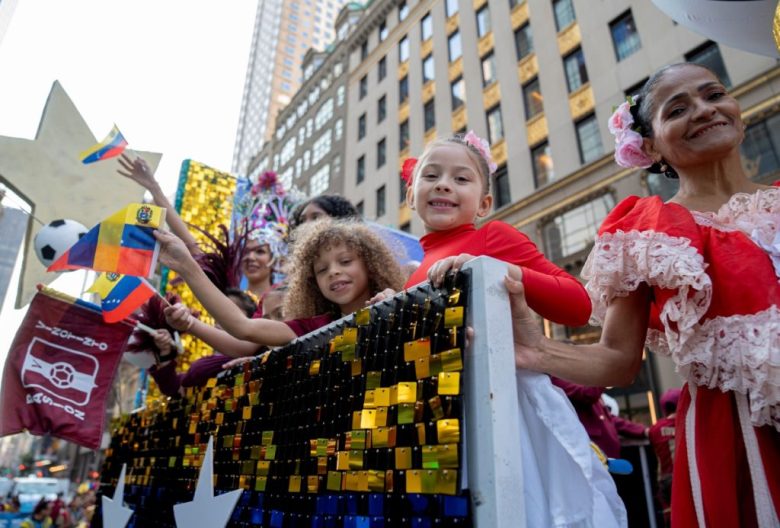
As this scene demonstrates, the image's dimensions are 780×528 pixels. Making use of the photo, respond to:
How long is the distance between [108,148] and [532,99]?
47.6 feet

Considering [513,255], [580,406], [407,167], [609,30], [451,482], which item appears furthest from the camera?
[609,30]

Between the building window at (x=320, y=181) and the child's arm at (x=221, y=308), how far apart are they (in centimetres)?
2497

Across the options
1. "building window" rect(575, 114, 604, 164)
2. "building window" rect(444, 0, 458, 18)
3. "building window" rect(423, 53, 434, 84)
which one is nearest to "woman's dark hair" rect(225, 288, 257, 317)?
"building window" rect(575, 114, 604, 164)

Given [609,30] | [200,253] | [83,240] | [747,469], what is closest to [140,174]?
[200,253]

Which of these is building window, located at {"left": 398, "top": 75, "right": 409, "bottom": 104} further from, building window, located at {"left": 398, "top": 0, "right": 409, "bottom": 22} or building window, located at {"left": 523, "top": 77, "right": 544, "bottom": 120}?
building window, located at {"left": 523, "top": 77, "right": 544, "bottom": 120}

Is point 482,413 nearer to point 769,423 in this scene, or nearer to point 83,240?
point 769,423

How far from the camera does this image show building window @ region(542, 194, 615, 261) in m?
12.6

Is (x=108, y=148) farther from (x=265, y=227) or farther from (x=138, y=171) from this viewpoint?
(x=265, y=227)

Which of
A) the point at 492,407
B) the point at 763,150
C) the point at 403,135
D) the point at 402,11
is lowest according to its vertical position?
the point at 492,407

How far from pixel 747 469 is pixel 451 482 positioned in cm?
68

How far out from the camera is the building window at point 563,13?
15087 millimetres

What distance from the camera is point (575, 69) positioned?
1455 cm

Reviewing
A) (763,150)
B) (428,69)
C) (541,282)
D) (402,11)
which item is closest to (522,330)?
(541,282)

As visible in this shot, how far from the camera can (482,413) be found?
1.05 metres
